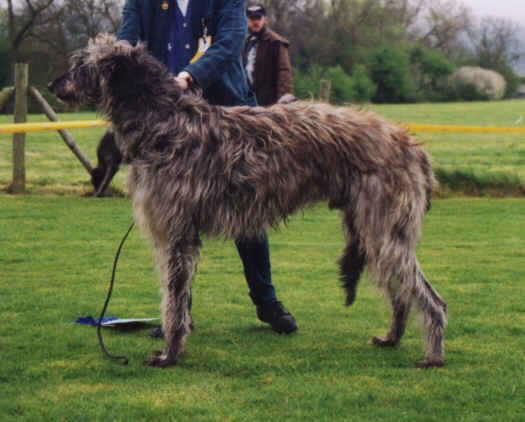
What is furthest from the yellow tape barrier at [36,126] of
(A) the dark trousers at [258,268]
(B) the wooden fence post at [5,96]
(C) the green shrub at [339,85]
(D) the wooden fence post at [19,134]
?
(C) the green shrub at [339,85]

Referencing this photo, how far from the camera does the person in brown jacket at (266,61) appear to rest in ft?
30.2

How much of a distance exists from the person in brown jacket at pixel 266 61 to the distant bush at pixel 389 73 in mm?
25555

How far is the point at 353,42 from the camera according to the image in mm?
33844

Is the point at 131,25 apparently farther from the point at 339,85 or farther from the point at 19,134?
the point at 339,85

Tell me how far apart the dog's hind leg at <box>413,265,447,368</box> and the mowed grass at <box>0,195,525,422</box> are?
0.34ft

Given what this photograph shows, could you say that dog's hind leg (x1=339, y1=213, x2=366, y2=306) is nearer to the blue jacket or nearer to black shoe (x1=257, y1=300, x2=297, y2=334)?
black shoe (x1=257, y1=300, x2=297, y2=334)

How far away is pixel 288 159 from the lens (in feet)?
13.5

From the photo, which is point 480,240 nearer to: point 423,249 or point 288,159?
point 423,249

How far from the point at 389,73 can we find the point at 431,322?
3206 cm

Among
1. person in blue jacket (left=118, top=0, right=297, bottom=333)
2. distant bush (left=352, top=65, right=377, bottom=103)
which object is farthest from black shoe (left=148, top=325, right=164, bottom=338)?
distant bush (left=352, top=65, right=377, bottom=103)

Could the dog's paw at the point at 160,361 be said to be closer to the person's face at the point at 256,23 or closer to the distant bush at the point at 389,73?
the person's face at the point at 256,23

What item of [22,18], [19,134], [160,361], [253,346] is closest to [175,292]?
[160,361]

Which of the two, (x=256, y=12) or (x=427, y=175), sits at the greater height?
(x=256, y=12)

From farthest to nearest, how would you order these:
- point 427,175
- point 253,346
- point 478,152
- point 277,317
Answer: point 478,152
point 277,317
point 253,346
point 427,175
